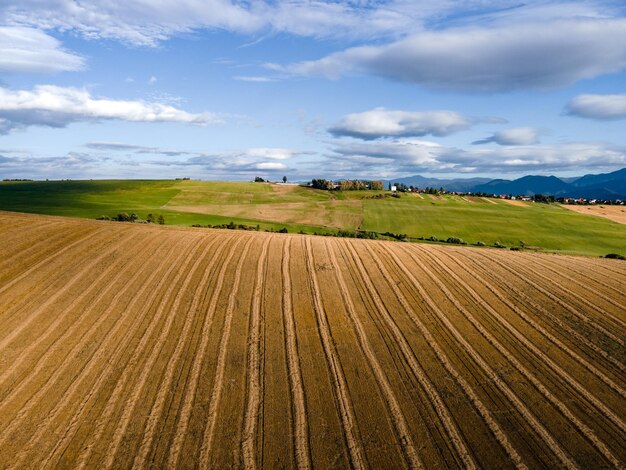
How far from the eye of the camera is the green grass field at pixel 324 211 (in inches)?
2594

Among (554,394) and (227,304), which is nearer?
(554,394)

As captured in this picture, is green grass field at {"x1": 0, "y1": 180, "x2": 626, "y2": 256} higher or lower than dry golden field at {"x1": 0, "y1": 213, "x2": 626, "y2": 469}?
higher

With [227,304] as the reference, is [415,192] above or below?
above

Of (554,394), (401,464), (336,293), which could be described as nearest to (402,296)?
(336,293)

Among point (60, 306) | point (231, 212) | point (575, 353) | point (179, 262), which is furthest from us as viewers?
point (231, 212)

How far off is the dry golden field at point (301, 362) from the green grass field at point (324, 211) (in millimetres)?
38667

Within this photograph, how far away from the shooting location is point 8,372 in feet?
49.5

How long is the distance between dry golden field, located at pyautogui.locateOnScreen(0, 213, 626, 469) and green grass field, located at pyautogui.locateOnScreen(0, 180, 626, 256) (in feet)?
127

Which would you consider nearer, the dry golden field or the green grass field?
the dry golden field

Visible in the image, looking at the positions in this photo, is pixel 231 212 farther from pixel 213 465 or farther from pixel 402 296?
pixel 213 465

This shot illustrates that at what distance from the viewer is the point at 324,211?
276 feet

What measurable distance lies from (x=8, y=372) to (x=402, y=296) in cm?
1771

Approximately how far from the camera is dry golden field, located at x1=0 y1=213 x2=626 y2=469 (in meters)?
11.9

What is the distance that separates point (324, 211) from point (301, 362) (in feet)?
225
